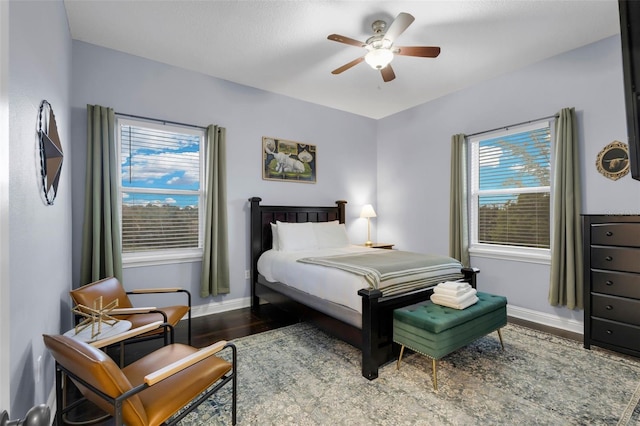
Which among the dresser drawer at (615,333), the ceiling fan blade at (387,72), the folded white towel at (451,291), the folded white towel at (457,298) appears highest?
the ceiling fan blade at (387,72)

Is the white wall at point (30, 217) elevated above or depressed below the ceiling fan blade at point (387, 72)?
below

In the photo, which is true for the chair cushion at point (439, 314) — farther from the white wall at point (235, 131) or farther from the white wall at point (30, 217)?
the white wall at point (235, 131)

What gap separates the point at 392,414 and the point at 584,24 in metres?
3.60

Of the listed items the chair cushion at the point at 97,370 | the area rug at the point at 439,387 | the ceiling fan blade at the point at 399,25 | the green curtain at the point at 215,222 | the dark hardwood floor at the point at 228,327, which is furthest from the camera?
the green curtain at the point at 215,222

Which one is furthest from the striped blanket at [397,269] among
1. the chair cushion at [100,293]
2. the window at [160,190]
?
the chair cushion at [100,293]

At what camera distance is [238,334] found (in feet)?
10.2

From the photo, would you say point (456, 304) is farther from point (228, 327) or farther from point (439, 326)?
point (228, 327)

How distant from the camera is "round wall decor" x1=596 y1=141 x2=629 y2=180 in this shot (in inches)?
113

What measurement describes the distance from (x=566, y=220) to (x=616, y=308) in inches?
35.6

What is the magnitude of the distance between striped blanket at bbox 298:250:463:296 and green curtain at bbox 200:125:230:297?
111cm

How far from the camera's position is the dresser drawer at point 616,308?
2.48m

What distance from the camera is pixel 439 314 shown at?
2254 mm

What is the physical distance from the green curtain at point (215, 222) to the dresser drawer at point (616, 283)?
369 cm

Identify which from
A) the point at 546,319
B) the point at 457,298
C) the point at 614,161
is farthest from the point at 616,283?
the point at 457,298
